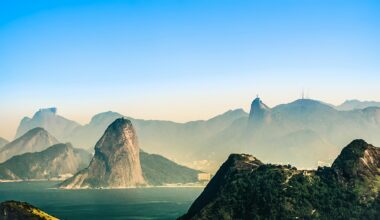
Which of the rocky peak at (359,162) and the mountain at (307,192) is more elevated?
the rocky peak at (359,162)

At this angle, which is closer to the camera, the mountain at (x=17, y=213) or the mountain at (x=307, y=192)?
the mountain at (x=17, y=213)

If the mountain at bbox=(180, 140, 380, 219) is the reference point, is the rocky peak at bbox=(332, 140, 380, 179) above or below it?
above

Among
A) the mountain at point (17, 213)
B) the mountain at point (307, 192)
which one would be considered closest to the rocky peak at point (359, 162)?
the mountain at point (307, 192)

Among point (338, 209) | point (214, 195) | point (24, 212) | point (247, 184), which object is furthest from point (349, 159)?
point (24, 212)

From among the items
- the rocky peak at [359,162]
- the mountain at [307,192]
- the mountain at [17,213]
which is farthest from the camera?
the rocky peak at [359,162]

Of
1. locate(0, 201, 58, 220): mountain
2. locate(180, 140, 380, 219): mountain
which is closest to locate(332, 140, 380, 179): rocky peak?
locate(180, 140, 380, 219): mountain

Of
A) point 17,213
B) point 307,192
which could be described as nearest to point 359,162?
point 307,192

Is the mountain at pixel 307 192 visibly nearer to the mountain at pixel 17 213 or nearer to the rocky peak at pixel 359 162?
the rocky peak at pixel 359 162

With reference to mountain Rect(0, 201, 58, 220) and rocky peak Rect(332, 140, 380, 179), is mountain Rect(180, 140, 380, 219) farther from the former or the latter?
mountain Rect(0, 201, 58, 220)
